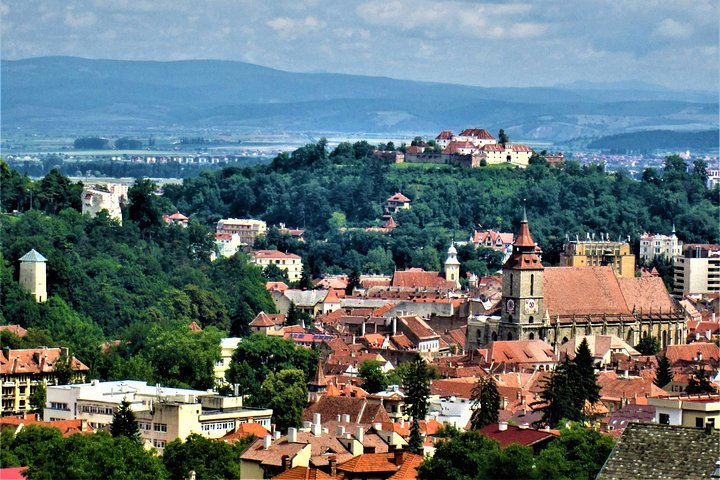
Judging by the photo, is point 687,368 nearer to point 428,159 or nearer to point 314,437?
point 314,437

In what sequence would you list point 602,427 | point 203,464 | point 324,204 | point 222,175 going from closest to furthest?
point 203,464 → point 602,427 → point 324,204 → point 222,175

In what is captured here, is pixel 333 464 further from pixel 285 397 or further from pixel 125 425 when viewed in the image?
pixel 285 397

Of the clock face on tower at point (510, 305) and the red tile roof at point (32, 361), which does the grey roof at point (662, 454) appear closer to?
the red tile roof at point (32, 361)

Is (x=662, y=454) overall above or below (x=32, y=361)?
above

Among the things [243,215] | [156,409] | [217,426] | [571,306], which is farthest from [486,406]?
[243,215]

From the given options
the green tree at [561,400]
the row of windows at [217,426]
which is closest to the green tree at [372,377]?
the green tree at [561,400]

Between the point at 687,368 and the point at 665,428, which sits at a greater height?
the point at 665,428

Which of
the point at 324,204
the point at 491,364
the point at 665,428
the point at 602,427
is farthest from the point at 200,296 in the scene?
the point at 665,428
